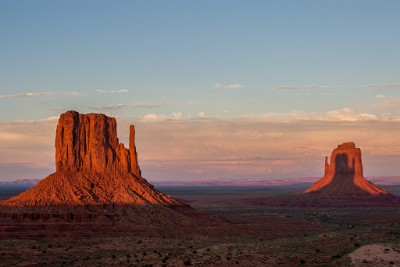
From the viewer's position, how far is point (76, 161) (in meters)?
116

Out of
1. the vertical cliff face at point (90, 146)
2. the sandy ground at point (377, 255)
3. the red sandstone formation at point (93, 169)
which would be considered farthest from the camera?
the vertical cliff face at point (90, 146)

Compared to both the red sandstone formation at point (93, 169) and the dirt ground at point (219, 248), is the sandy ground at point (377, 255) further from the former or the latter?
the red sandstone formation at point (93, 169)

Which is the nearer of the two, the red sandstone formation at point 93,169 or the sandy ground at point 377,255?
the sandy ground at point 377,255

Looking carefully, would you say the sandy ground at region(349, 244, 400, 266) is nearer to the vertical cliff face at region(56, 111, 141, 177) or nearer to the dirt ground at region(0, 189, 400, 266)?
the dirt ground at region(0, 189, 400, 266)

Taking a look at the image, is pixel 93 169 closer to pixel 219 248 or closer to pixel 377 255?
pixel 219 248

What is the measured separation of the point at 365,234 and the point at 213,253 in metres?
16.5

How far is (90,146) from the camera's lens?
381 feet

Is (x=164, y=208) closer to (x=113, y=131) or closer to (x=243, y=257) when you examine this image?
(x=113, y=131)

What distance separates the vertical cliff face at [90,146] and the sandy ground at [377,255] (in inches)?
2528

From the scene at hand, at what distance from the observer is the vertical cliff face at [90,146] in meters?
115

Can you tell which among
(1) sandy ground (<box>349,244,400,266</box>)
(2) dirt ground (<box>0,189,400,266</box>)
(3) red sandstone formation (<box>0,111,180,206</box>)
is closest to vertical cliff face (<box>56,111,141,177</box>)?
(3) red sandstone formation (<box>0,111,180,206</box>)

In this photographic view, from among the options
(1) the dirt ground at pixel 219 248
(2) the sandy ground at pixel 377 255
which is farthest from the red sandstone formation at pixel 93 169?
(2) the sandy ground at pixel 377 255

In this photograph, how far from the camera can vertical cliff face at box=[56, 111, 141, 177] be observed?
11538 centimetres

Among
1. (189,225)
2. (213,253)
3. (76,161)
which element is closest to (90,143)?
(76,161)
